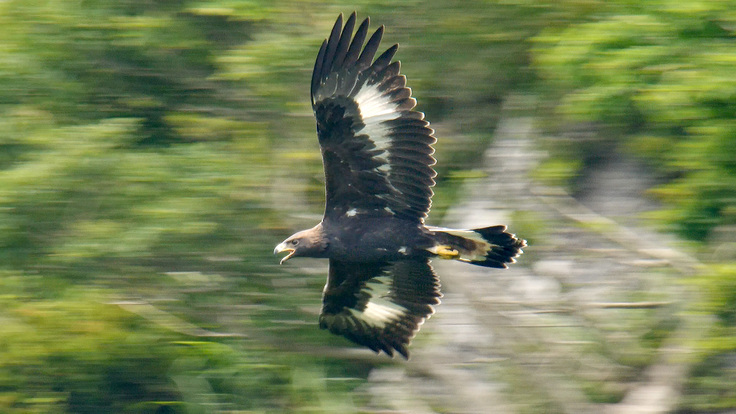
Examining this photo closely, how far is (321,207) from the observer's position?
7836mm

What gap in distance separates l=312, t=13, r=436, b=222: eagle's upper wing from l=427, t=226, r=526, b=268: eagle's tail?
191 mm

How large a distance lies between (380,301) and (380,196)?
773 mm

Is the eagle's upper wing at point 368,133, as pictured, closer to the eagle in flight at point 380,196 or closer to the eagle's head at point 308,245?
the eagle in flight at point 380,196

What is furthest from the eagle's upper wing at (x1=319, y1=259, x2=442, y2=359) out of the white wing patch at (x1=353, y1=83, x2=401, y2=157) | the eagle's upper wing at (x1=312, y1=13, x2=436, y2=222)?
the white wing patch at (x1=353, y1=83, x2=401, y2=157)

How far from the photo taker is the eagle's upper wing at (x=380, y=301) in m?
6.71

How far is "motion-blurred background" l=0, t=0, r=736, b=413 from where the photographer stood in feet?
23.2

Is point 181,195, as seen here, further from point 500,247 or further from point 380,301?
point 500,247

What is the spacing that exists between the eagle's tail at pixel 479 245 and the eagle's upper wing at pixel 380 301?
36 cm

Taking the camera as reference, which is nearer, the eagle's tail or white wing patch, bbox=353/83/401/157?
white wing patch, bbox=353/83/401/157

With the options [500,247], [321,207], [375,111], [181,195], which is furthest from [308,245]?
[321,207]

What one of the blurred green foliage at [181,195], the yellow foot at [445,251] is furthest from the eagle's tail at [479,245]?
the blurred green foliage at [181,195]

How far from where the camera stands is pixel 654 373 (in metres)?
7.15

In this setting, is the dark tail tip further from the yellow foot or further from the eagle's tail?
the yellow foot

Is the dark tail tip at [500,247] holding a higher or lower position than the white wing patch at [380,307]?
higher
